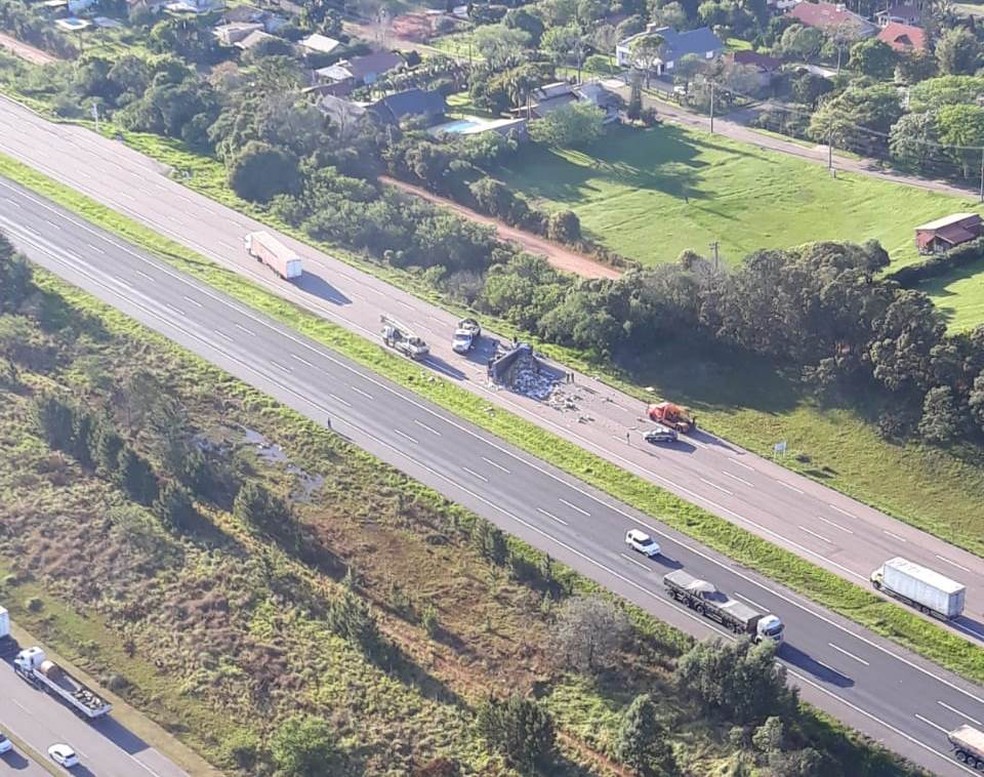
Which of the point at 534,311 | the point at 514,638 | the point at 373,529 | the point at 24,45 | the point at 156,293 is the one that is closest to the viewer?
the point at 514,638

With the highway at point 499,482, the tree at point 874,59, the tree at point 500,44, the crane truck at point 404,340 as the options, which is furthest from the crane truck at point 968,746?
the tree at point 500,44

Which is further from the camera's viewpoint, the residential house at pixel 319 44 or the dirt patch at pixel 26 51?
the dirt patch at pixel 26 51

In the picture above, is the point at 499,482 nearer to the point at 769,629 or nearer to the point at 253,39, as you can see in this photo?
the point at 769,629

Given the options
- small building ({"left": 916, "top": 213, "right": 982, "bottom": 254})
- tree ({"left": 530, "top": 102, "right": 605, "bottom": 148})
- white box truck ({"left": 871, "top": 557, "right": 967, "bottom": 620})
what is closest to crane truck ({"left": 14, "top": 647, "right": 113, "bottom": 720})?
white box truck ({"left": 871, "top": 557, "right": 967, "bottom": 620})

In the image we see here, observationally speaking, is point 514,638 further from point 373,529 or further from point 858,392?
point 858,392

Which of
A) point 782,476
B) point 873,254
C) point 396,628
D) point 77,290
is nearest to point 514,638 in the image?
point 396,628

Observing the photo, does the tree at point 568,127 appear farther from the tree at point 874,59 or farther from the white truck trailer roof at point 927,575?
the white truck trailer roof at point 927,575
